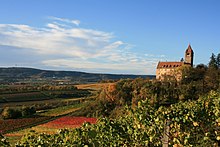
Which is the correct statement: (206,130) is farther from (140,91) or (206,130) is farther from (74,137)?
(140,91)

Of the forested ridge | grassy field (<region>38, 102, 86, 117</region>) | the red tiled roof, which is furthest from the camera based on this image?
the red tiled roof

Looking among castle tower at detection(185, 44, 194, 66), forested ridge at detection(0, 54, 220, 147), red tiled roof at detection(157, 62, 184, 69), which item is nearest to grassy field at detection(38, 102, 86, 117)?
red tiled roof at detection(157, 62, 184, 69)

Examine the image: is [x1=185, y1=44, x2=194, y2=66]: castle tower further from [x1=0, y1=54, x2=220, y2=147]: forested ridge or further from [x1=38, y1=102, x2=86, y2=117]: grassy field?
[x1=0, y1=54, x2=220, y2=147]: forested ridge

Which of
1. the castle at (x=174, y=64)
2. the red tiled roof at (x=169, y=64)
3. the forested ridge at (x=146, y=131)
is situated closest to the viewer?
the forested ridge at (x=146, y=131)

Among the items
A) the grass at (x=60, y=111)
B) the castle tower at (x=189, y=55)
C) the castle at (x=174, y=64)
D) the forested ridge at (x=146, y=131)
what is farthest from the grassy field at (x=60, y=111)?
the forested ridge at (x=146, y=131)

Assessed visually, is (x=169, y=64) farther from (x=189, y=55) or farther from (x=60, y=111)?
(x=60, y=111)

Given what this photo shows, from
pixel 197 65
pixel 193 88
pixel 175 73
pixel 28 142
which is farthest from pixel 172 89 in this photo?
pixel 28 142

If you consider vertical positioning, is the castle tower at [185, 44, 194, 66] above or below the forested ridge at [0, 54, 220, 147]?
above

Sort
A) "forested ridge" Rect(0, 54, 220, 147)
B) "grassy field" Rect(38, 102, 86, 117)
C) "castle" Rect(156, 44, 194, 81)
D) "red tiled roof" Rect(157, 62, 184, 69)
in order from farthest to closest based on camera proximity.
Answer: "red tiled roof" Rect(157, 62, 184, 69), "castle" Rect(156, 44, 194, 81), "grassy field" Rect(38, 102, 86, 117), "forested ridge" Rect(0, 54, 220, 147)

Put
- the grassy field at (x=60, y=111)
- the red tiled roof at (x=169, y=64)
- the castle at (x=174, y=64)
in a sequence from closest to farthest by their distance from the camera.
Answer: the grassy field at (x=60, y=111) → the castle at (x=174, y=64) → the red tiled roof at (x=169, y=64)

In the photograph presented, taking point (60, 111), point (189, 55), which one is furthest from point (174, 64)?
point (60, 111)

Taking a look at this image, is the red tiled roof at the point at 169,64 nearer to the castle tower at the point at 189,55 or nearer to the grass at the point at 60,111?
the castle tower at the point at 189,55

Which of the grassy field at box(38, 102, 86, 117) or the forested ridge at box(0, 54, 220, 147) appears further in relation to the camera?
the grassy field at box(38, 102, 86, 117)

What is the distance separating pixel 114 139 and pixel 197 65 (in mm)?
60801
